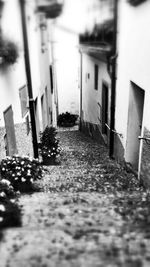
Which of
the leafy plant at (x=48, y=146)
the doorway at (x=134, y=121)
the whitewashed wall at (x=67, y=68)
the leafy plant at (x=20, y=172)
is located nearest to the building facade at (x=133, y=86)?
the doorway at (x=134, y=121)

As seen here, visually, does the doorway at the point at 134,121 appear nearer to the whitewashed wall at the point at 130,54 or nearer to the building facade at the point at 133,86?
the building facade at the point at 133,86

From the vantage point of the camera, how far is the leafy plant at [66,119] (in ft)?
40.7

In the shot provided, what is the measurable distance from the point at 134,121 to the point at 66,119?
7694 mm

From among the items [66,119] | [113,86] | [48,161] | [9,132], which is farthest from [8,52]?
[66,119]

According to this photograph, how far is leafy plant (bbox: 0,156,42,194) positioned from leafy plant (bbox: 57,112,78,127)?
7.75 meters

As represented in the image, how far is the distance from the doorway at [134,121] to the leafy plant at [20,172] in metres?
2.23

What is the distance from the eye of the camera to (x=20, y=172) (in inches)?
164

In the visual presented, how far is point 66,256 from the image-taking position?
200 cm

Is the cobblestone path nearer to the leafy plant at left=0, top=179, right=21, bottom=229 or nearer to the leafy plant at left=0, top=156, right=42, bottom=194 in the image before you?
the leafy plant at left=0, top=179, right=21, bottom=229

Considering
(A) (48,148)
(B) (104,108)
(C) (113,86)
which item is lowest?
(A) (48,148)

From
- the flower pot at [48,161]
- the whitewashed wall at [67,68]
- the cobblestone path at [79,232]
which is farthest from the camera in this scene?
the flower pot at [48,161]

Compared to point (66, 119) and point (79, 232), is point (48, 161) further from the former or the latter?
point (66, 119)

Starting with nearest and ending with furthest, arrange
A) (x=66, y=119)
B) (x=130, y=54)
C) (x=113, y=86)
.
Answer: (x=130, y=54) → (x=113, y=86) → (x=66, y=119)

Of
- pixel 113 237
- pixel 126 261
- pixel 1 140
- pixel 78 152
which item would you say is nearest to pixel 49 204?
pixel 113 237
